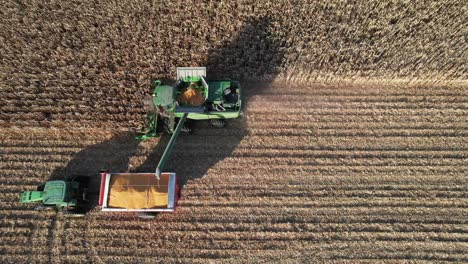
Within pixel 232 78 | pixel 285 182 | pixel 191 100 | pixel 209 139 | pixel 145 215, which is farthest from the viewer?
pixel 232 78

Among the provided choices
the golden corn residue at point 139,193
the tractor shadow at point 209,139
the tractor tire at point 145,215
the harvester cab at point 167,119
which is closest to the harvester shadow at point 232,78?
the tractor shadow at point 209,139

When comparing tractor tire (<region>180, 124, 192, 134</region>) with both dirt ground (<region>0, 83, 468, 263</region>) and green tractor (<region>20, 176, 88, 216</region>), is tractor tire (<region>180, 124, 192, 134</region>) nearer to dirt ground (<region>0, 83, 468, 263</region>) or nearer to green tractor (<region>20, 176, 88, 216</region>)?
dirt ground (<region>0, 83, 468, 263</region>)

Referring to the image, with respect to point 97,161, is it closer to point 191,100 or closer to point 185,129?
point 185,129

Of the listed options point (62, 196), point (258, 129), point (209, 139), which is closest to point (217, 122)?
point (209, 139)

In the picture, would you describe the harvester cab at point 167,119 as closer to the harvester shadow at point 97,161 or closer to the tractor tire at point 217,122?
the tractor tire at point 217,122

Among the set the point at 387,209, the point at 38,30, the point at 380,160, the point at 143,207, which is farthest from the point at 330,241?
the point at 38,30

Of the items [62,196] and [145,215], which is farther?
[145,215]
